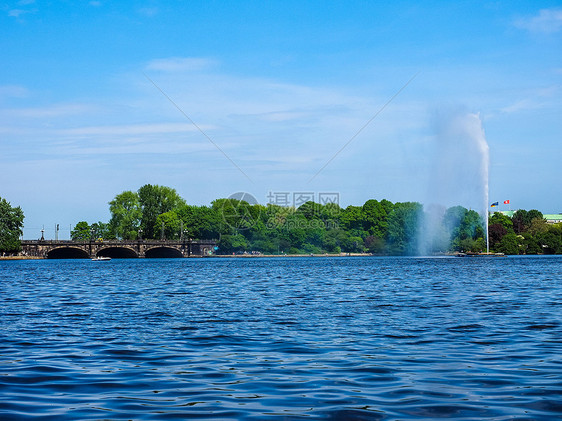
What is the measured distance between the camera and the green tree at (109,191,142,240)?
147875mm

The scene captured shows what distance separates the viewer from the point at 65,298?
28.9 m

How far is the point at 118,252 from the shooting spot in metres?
144

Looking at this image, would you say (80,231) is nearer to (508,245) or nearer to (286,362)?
(508,245)

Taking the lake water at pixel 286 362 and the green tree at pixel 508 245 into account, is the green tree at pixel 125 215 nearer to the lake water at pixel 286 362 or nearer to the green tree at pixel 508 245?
Answer: the green tree at pixel 508 245

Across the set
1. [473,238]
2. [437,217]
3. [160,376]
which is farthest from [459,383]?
[473,238]

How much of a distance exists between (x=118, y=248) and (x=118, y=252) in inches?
258

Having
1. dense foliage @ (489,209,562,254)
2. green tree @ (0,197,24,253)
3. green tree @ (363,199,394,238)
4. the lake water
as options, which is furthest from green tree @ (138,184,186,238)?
the lake water

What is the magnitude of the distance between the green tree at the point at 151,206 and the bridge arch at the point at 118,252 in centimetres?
735

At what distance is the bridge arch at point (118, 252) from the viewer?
133688 millimetres

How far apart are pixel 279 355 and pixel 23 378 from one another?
4584 mm

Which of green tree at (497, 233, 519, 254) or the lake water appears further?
green tree at (497, 233, 519, 254)

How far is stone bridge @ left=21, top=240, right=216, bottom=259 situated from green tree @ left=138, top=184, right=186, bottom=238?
6582 mm

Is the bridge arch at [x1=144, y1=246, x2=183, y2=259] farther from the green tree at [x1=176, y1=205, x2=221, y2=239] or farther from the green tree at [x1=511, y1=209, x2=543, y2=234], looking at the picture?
the green tree at [x1=511, y1=209, x2=543, y2=234]

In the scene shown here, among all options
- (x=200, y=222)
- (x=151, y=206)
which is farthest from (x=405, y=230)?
(x=151, y=206)
